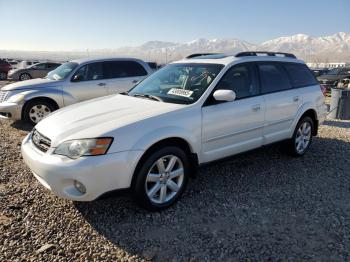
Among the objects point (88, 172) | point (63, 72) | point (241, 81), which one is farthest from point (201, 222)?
point (63, 72)

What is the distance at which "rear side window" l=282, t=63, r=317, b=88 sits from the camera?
538cm

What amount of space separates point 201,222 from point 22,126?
590 centimetres

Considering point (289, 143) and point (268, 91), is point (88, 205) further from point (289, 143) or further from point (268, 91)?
point (289, 143)

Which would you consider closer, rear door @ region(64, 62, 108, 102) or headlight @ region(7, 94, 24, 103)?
headlight @ region(7, 94, 24, 103)

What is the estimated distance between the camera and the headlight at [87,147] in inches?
122

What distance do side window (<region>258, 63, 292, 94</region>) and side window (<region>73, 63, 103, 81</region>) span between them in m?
4.57

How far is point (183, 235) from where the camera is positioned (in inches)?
127

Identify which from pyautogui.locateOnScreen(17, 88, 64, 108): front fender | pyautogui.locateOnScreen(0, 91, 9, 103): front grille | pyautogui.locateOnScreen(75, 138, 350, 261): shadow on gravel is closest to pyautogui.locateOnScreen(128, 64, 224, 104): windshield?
pyautogui.locateOnScreen(75, 138, 350, 261): shadow on gravel

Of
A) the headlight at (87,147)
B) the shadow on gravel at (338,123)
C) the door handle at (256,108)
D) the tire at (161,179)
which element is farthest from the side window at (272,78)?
the shadow on gravel at (338,123)

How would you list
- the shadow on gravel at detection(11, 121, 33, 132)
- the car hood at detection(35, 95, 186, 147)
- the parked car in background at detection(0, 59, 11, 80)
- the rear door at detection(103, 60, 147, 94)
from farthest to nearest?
the parked car in background at detection(0, 59, 11, 80) < the rear door at detection(103, 60, 147, 94) < the shadow on gravel at detection(11, 121, 33, 132) < the car hood at detection(35, 95, 186, 147)

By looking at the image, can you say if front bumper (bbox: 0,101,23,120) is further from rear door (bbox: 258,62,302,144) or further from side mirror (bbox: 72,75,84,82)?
rear door (bbox: 258,62,302,144)

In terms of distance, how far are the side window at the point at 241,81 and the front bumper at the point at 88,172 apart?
5.46ft

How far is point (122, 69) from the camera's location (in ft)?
27.8

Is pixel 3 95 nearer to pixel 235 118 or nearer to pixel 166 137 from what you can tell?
pixel 166 137
